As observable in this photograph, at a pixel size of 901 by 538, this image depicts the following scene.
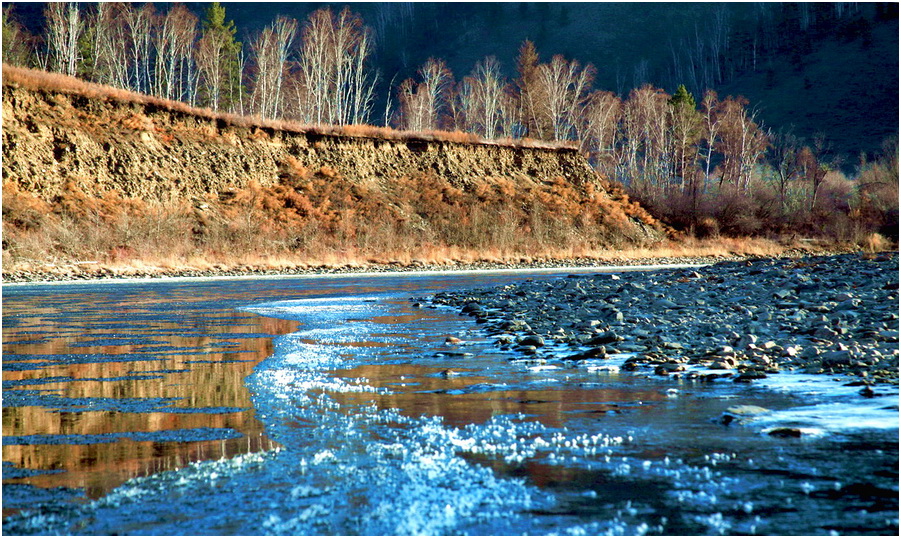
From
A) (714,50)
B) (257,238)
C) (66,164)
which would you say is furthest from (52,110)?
(714,50)

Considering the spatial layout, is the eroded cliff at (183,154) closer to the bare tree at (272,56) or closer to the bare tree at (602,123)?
the bare tree at (272,56)

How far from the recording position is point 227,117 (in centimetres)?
4688

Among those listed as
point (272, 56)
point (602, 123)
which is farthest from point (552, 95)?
point (272, 56)

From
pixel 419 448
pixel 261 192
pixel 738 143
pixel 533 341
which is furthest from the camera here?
pixel 738 143

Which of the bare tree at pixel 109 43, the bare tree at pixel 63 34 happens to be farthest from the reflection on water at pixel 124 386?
the bare tree at pixel 109 43

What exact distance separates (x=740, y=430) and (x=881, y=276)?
13099 millimetres

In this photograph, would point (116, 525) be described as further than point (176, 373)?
No

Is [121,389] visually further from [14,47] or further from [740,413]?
[14,47]

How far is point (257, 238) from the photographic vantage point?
125 ft

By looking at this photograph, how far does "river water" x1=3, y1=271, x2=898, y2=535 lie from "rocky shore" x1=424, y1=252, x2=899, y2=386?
52cm

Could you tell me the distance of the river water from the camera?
380cm

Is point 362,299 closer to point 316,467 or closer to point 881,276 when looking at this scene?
point 881,276

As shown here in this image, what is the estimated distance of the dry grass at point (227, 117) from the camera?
4007 cm

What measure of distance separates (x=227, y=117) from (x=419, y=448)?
146ft
